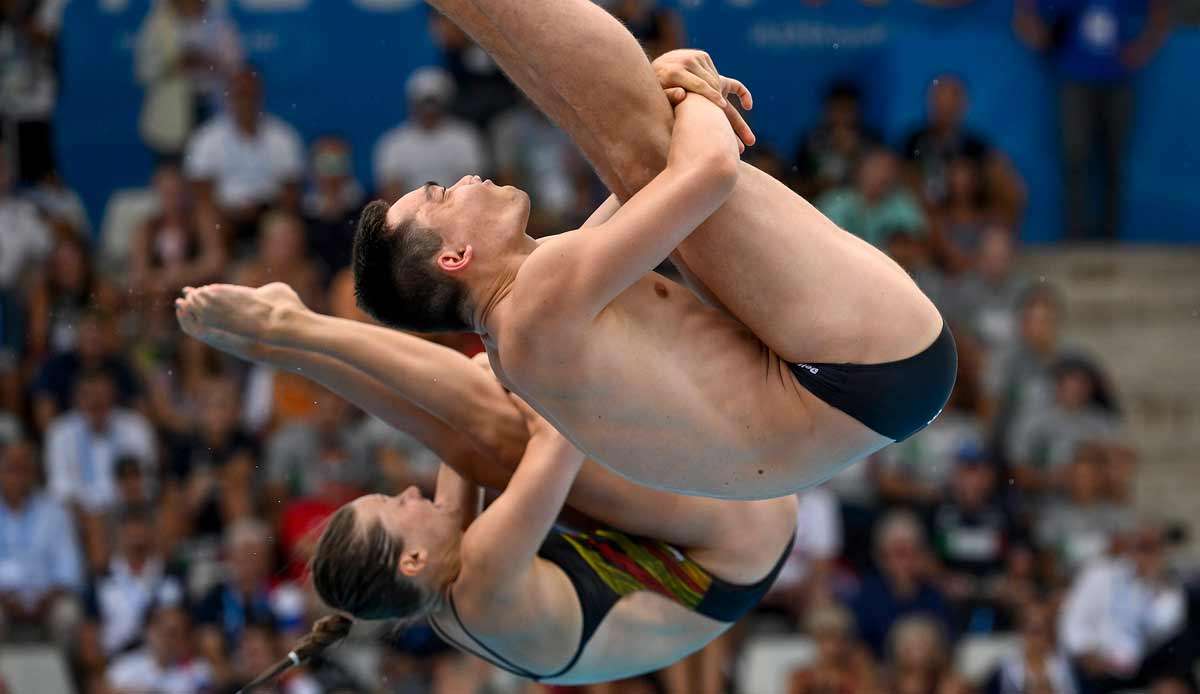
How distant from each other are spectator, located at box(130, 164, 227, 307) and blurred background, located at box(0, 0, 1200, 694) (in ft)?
0.07

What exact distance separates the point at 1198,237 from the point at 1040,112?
1.25 meters

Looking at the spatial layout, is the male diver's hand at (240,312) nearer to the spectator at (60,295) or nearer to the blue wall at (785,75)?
the spectator at (60,295)

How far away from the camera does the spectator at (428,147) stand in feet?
29.9

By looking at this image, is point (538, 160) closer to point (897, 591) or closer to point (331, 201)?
point (331, 201)

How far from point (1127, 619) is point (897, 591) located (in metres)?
1.06

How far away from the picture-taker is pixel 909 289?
3.72 meters

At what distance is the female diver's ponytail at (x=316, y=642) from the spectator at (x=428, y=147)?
4.87 metres

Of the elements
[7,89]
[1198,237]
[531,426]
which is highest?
[531,426]

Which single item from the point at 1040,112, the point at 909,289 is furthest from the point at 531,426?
the point at 1040,112

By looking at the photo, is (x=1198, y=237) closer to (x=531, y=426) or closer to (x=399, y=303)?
(x=531, y=426)

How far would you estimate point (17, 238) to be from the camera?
901cm

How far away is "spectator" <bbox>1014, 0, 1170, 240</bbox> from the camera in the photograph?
A: 10117mm

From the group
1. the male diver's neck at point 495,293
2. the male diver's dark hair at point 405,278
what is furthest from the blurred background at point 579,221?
the male diver's neck at point 495,293

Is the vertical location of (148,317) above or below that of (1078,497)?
above
